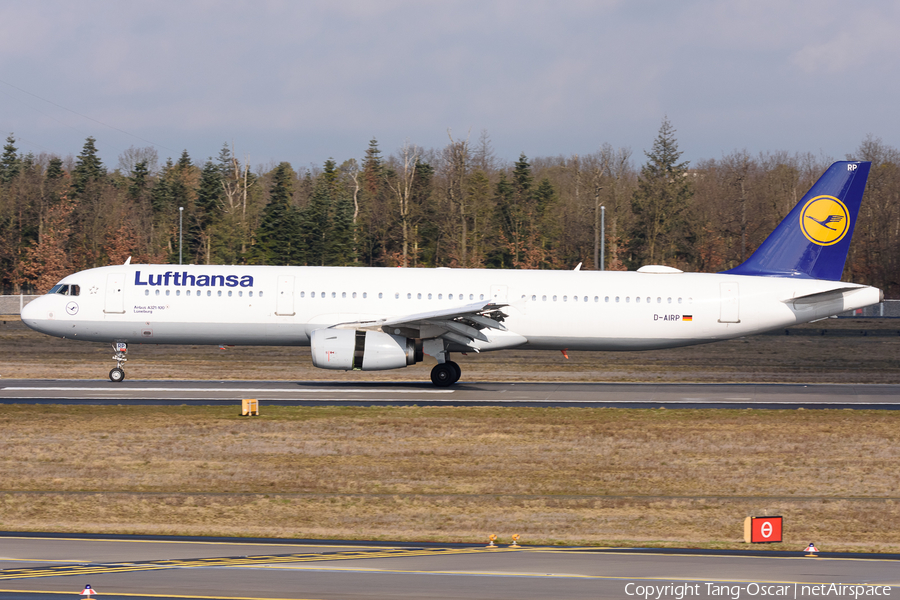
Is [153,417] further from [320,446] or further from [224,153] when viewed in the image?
[224,153]

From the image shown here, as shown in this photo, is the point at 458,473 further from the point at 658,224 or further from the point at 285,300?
the point at 658,224

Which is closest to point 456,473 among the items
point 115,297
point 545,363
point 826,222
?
point 115,297

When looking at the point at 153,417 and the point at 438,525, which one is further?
the point at 153,417

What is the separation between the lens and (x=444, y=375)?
3025 centimetres

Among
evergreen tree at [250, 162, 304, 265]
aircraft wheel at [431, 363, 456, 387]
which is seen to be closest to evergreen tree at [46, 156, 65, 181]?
evergreen tree at [250, 162, 304, 265]

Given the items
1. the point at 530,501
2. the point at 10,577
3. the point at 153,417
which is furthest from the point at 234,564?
the point at 153,417

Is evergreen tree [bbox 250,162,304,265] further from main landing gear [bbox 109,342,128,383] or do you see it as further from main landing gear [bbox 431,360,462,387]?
main landing gear [bbox 431,360,462,387]

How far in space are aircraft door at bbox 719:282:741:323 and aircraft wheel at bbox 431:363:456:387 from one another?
8.88m

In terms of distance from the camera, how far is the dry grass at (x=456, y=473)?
14.6 m

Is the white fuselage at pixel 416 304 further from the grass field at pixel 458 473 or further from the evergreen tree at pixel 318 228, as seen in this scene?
the evergreen tree at pixel 318 228

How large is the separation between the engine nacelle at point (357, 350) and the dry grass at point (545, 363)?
17.8 ft

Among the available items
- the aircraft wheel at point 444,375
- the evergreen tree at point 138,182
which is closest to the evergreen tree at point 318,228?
the evergreen tree at point 138,182

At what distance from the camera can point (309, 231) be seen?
82688 millimetres

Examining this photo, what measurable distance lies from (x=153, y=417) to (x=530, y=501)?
35.7 feet
